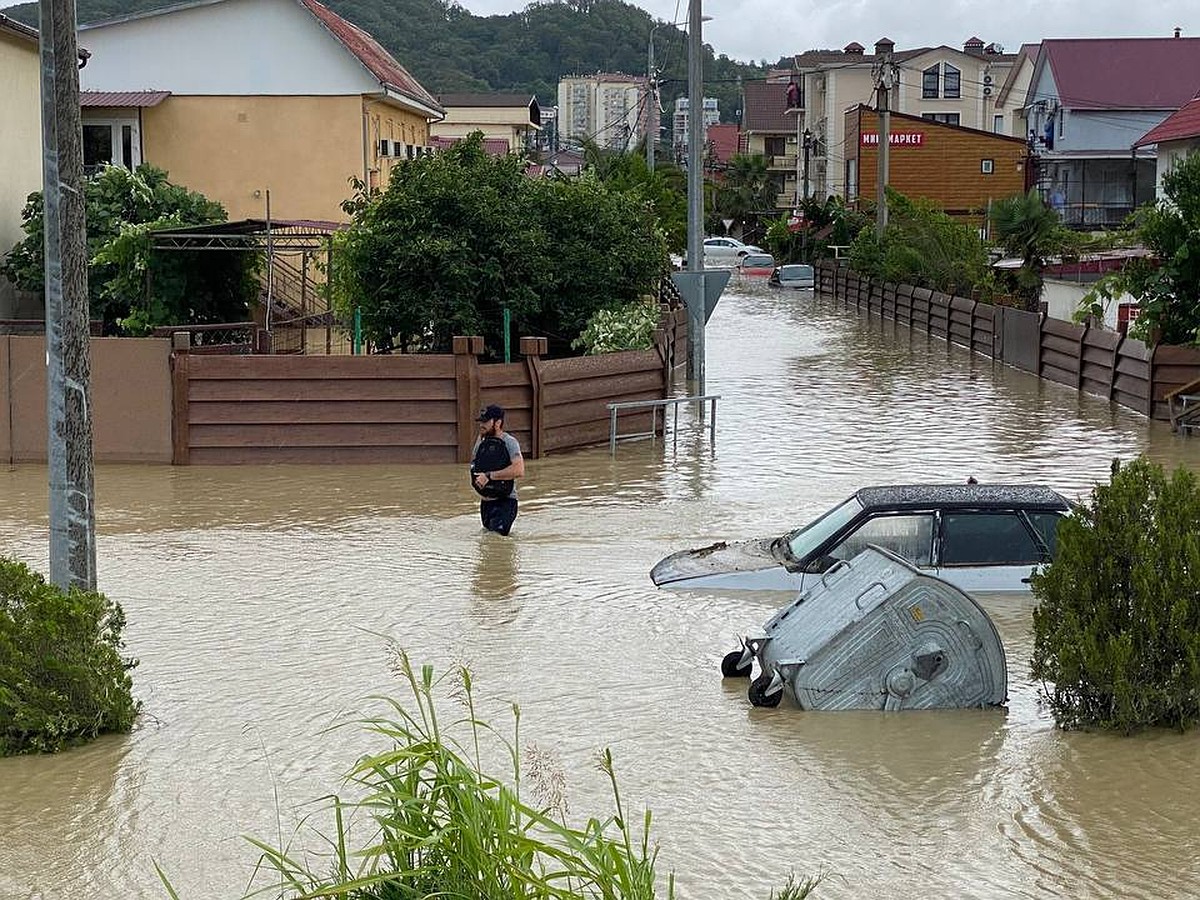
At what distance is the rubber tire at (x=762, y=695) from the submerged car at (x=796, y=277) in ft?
196

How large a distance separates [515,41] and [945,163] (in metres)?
103

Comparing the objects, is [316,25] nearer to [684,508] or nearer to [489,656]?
[684,508]

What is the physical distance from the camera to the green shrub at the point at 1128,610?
10.4 meters

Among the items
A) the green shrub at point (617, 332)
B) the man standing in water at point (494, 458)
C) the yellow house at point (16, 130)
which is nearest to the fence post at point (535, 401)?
the green shrub at point (617, 332)

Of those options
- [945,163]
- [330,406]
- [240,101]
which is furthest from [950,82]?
[330,406]

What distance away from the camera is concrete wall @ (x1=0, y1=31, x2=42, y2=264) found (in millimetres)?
35438

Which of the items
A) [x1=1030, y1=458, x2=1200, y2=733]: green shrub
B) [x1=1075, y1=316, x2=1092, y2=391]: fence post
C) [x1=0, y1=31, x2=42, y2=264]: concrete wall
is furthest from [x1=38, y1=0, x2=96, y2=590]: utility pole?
[x1=0, y1=31, x2=42, y2=264]: concrete wall

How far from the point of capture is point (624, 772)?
997 cm

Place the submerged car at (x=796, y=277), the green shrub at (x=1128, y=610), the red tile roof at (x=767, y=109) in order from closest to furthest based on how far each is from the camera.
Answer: the green shrub at (x=1128, y=610) → the submerged car at (x=796, y=277) → the red tile roof at (x=767, y=109)

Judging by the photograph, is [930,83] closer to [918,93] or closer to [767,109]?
[918,93]

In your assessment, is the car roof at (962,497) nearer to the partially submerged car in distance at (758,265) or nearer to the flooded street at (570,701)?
the flooded street at (570,701)

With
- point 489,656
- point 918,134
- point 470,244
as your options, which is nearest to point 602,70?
point 918,134

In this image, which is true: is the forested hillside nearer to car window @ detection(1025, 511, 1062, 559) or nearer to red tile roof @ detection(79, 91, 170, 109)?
red tile roof @ detection(79, 91, 170, 109)

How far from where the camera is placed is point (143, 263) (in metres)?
33.4
